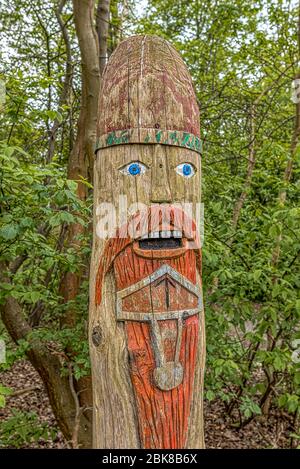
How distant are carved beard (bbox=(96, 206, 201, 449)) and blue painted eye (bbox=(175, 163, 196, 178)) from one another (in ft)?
0.74

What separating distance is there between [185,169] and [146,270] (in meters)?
0.59

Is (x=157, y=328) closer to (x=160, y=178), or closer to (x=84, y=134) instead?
(x=160, y=178)

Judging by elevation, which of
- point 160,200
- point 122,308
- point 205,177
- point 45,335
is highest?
point 205,177

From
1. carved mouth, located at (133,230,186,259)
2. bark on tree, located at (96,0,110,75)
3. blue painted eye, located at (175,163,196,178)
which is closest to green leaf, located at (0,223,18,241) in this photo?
carved mouth, located at (133,230,186,259)

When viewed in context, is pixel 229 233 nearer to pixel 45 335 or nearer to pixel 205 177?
pixel 205 177

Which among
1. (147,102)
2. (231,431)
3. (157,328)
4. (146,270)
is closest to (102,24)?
(147,102)

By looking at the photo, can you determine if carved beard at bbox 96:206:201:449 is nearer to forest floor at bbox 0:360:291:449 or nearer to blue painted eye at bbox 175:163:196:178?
blue painted eye at bbox 175:163:196:178

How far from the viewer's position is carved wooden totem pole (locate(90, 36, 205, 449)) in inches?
85.2

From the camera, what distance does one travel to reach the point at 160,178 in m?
2.25

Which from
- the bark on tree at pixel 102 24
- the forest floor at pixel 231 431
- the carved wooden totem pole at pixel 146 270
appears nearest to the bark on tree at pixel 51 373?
the forest floor at pixel 231 431

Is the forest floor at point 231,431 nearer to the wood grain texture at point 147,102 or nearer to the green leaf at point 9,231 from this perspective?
the green leaf at point 9,231
